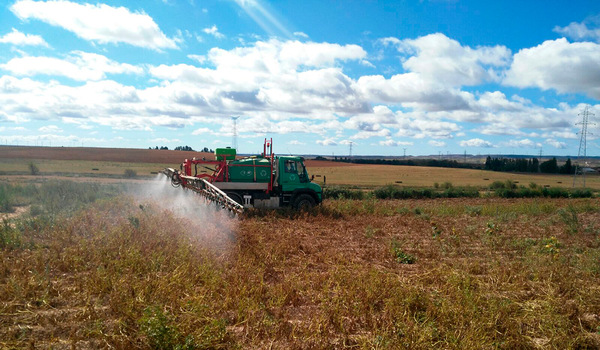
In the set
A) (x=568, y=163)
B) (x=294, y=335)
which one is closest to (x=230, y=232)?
(x=294, y=335)

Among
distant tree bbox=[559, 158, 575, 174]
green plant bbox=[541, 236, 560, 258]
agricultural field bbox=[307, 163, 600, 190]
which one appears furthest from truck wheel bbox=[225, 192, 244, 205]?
distant tree bbox=[559, 158, 575, 174]

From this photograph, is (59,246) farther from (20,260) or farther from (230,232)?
(230,232)

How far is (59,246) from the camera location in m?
8.56

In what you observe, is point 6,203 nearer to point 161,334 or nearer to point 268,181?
point 268,181

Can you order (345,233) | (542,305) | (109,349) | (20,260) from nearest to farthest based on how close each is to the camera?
(109,349) → (542,305) → (20,260) → (345,233)

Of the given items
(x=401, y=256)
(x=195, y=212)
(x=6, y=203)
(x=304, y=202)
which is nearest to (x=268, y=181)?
(x=304, y=202)

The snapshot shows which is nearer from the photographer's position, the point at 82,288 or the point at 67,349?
the point at 67,349

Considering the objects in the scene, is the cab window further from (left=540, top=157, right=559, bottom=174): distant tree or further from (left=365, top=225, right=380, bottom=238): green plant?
(left=540, top=157, right=559, bottom=174): distant tree

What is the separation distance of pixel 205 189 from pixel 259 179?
8.53 ft

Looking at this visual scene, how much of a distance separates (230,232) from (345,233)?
3813 mm

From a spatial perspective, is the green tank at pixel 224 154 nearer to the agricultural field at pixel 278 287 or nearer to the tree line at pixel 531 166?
the agricultural field at pixel 278 287

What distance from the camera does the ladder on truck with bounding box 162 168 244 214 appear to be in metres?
13.4

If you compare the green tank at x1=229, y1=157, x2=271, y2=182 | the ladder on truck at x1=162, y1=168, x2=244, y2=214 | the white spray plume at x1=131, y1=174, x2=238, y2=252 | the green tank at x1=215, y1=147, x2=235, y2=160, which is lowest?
the white spray plume at x1=131, y1=174, x2=238, y2=252

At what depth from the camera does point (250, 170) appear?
17.1 meters
